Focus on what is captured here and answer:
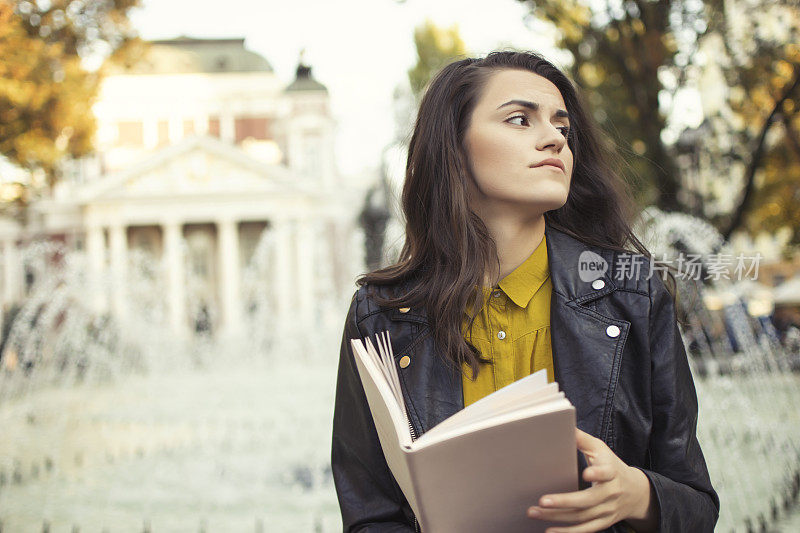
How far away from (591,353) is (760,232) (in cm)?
1090

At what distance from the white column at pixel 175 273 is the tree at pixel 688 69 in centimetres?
2164

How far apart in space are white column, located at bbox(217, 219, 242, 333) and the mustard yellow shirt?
28953mm

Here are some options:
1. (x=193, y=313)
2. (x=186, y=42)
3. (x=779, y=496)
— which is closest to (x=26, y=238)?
(x=193, y=313)

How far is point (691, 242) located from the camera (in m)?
7.21

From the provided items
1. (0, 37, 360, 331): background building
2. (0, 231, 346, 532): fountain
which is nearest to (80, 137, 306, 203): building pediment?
(0, 37, 360, 331): background building

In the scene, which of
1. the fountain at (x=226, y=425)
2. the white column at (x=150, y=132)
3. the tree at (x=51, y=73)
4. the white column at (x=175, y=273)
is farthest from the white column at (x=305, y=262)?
the tree at (x=51, y=73)

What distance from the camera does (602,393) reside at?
1183 millimetres

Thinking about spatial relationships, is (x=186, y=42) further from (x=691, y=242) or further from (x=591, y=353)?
(x=591, y=353)

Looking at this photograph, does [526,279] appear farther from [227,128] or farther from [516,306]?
[227,128]

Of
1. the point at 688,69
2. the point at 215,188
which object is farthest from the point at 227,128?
the point at 688,69

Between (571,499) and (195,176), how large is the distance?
29959 millimetres

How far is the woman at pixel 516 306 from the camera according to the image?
1186mm

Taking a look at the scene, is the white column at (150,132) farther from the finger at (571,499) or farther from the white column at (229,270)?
the finger at (571,499)

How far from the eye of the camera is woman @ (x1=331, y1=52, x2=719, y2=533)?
1186 mm
